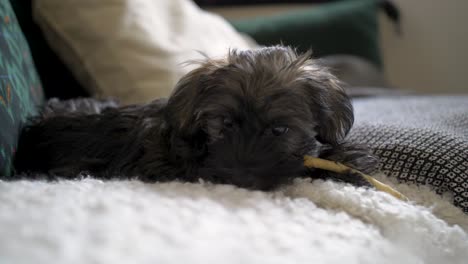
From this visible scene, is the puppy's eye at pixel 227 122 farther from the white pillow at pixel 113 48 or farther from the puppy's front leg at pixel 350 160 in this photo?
the white pillow at pixel 113 48

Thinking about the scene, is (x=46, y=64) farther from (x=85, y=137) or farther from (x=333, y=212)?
(x=333, y=212)

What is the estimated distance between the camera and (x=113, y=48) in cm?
199

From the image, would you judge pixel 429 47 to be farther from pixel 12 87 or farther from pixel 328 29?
pixel 12 87

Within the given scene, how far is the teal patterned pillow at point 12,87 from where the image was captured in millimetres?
1297

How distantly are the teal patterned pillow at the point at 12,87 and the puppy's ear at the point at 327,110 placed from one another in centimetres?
80

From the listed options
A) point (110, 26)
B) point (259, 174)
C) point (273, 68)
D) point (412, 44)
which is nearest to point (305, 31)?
point (412, 44)

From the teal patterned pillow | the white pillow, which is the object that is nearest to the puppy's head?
the teal patterned pillow

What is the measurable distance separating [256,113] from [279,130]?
3.1 inches

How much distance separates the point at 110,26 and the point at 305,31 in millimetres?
1477

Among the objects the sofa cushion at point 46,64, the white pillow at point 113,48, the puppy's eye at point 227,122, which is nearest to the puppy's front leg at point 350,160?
the puppy's eye at point 227,122

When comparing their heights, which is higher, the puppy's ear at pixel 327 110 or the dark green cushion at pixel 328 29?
the puppy's ear at pixel 327 110

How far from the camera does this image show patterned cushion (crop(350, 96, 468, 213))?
49.2 inches

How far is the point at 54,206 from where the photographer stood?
2.89 ft

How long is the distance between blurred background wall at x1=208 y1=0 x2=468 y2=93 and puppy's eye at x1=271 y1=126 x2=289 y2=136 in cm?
243
